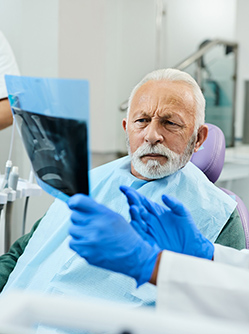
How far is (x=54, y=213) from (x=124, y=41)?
435 cm

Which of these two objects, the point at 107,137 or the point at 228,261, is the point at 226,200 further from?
the point at 107,137

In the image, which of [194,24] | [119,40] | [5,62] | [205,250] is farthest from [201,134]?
[194,24]

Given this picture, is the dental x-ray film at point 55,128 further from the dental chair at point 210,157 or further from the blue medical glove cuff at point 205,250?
the dental chair at point 210,157

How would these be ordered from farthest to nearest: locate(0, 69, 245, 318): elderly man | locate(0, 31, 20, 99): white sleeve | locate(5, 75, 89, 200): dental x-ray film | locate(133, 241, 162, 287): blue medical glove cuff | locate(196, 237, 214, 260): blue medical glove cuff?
locate(0, 31, 20, 99): white sleeve < locate(0, 69, 245, 318): elderly man < locate(196, 237, 214, 260): blue medical glove cuff < locate(133, 241, 162, 287): blue medical glove cuff < locate(5, 75, 89, 200): dental x-ray film

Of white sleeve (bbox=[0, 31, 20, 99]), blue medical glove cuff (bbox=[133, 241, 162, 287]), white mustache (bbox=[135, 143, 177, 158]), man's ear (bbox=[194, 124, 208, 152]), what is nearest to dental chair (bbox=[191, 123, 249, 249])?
man's ear (bbox=[194, 124, 208, 152])

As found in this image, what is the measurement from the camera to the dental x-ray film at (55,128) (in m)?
0.73

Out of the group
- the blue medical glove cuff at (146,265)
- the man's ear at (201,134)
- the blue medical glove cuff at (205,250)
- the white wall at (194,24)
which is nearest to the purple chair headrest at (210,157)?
the man's ear at (201,134)

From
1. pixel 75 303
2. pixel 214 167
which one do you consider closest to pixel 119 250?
pixel 75 303

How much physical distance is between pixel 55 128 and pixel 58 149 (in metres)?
0.03

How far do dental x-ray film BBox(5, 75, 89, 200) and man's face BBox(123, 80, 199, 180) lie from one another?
0.52m

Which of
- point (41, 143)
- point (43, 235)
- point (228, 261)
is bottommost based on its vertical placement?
point (43, 235)

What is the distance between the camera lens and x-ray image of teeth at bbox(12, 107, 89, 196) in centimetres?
74

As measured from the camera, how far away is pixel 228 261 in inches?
41.2

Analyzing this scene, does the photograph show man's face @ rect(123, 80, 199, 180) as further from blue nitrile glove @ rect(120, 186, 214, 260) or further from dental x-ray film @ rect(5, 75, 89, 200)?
dental x-ray film @ rect(5, 75, 89, 200)
